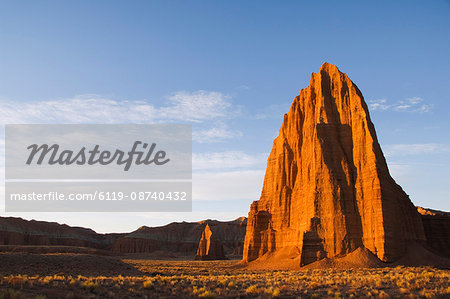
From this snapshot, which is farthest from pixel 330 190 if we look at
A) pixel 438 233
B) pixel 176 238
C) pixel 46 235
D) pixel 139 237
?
pixel 176 238

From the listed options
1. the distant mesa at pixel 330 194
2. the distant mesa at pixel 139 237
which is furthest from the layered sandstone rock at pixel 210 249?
the distant mesa at pixel 330 194

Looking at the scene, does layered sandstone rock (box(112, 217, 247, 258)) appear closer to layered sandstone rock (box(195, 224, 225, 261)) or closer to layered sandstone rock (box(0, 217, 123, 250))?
layered sandstone rock (box(0, 217, 123, 250))

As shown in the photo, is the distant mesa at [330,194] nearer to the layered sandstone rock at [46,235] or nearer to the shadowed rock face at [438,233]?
the shadowed rock face at [438,233]

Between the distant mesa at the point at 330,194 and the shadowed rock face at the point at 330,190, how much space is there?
0.13 meters

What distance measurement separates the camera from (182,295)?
20.5 m

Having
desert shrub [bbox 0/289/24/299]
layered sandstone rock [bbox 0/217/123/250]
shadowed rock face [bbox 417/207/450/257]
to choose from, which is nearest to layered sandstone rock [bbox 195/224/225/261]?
shadowed rock face [bbox 417/207/450/257]

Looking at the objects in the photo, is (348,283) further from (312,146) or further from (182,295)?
(312,146)

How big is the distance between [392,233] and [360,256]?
5.20 metres

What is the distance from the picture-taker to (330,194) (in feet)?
167

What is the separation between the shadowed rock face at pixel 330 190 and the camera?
4772cm

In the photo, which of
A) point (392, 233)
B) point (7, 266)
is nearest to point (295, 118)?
point (392, 233)

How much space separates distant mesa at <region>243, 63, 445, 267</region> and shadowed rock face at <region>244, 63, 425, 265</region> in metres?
0.13

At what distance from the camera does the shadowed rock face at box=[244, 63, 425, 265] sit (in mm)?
47719

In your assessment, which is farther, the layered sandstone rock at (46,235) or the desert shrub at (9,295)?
the layered sandstone rock at (46,235)
